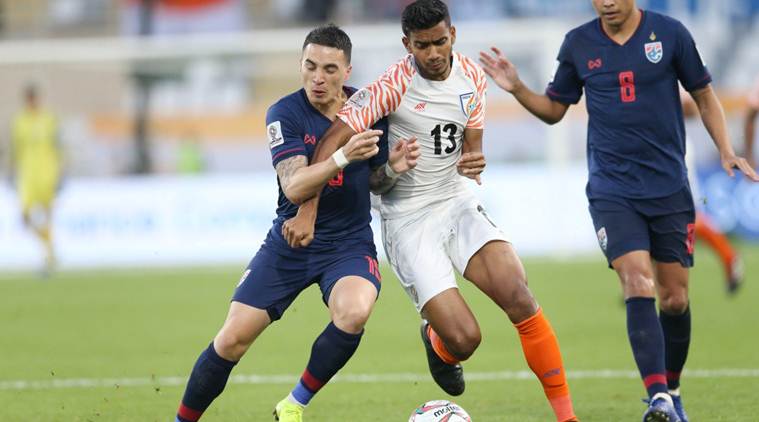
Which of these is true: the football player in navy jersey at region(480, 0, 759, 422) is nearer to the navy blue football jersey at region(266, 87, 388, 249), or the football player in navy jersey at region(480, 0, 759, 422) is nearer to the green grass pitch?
the green grass pitch

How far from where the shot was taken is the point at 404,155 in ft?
20.6

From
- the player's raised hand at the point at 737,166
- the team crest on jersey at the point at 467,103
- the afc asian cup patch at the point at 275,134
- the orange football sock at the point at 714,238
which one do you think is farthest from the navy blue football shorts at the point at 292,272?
the orange football sock at the point at 714,238

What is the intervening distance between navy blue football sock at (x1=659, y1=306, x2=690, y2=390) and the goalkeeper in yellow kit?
1261cm

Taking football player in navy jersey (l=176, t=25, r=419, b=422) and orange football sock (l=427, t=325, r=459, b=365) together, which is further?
orange football sock (l=427, t=325, r=459, b=365)

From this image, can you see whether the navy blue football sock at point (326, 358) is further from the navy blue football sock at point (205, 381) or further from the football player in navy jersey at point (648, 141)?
the football player in navy jersey at point (648, 141)

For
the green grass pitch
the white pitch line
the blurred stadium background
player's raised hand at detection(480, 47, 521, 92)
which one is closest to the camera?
player's raised hand at detection(480, 47, 521, 92)

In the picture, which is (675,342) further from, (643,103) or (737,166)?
(643,103)

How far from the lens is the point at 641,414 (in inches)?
270

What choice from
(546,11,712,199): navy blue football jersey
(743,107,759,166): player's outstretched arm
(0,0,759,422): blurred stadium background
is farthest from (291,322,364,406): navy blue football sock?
(743,107,759,166): player's outstretched arm

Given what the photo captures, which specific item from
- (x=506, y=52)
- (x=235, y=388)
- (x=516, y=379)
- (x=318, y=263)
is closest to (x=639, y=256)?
(x=318, y=263)

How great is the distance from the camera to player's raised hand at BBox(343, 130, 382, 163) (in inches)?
232

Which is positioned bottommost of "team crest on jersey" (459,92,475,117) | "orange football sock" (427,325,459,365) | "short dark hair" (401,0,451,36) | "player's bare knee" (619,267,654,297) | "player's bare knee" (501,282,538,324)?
"orange football sock" (427,325,459,365)

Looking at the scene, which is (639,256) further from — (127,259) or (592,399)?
(127,259)

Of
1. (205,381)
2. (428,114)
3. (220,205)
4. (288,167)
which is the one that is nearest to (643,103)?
(428,114)
